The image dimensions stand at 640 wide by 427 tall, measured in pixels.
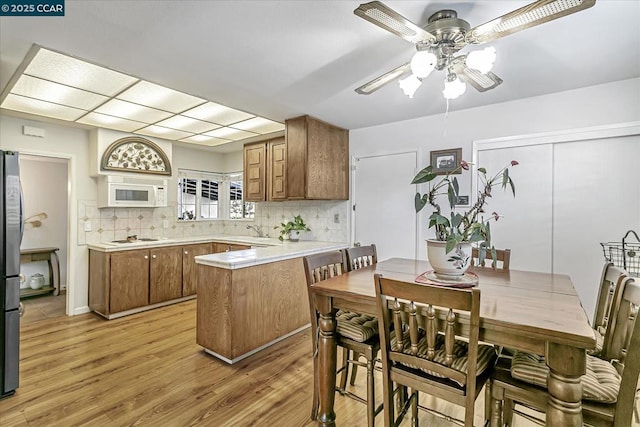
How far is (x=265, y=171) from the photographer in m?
4.27

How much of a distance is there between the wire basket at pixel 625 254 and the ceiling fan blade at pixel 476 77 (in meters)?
1.56

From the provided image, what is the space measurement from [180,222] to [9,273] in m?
2.97

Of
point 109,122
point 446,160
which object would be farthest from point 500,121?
point 109,122

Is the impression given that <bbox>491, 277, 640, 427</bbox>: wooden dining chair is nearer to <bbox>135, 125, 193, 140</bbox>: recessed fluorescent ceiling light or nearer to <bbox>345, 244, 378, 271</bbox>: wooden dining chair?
<bbox>345, 244, 378, 271</bbox>: wooden dining chair

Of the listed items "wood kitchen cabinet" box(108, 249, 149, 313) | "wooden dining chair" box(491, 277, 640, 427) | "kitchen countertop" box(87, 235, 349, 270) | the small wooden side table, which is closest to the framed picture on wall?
"kitchen countertop" box(87, 235, 349, 270)

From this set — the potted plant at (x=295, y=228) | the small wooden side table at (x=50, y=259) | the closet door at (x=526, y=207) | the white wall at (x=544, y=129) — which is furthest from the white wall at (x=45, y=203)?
the closet door at (x=526, y=207)

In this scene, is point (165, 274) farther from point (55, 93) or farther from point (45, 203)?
point (45, 203)

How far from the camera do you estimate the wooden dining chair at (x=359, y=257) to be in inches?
92.4

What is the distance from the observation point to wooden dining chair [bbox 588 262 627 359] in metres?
1.50

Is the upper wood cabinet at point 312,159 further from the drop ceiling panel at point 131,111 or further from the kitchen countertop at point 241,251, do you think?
the drop ceiling panel at point 131,111

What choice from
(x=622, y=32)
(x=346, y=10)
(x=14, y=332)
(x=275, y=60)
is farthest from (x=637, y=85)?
(x=14, y=332)

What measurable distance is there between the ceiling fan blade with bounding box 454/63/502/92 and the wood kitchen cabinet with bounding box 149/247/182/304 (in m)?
4.01

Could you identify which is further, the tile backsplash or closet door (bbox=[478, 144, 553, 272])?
the tile backsplash

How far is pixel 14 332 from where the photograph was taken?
2.21 meters
